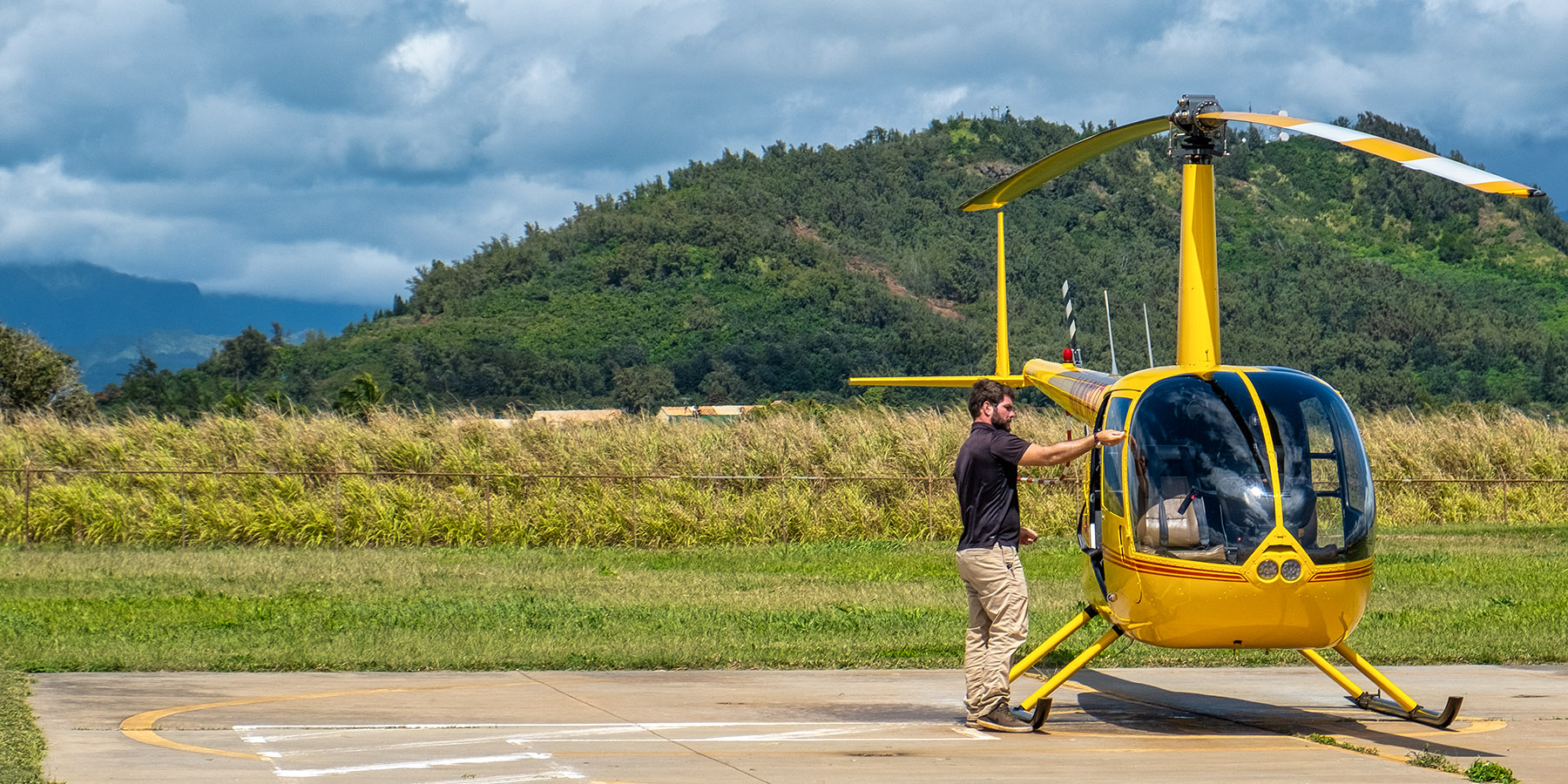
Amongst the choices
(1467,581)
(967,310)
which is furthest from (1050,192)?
(1467,581)

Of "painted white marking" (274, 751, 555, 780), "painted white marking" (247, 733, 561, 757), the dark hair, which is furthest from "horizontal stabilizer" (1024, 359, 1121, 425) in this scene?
"painted white marking" (274, 751, 555, 780)

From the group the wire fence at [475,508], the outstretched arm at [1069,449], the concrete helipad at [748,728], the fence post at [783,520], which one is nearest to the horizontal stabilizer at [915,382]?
the wire fence at [475,508]

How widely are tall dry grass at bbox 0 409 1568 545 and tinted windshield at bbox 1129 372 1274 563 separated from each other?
18.9 metres

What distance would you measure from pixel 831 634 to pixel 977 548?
17.0 ft

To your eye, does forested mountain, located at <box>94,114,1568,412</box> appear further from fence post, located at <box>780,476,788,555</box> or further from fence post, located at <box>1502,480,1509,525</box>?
fence post, located at <box>1502,480,1509,525</box>

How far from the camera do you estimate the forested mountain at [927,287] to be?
78.2 metres

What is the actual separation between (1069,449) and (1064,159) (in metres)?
2.15

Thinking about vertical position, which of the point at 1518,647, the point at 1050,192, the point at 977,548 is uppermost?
the point at 1050,192

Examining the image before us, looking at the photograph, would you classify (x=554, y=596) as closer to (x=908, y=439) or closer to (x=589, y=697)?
(x=589, y=697)

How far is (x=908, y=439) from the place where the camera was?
29047 millimetres

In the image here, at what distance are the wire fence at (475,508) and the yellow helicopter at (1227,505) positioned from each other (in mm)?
17425

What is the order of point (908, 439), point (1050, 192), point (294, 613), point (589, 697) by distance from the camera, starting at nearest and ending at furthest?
point (589, 697)
point (294, 613)
point (908, 439)
point (1050, 192)

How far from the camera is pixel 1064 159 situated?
9258mm

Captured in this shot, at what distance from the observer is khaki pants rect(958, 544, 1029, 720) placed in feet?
27.9
